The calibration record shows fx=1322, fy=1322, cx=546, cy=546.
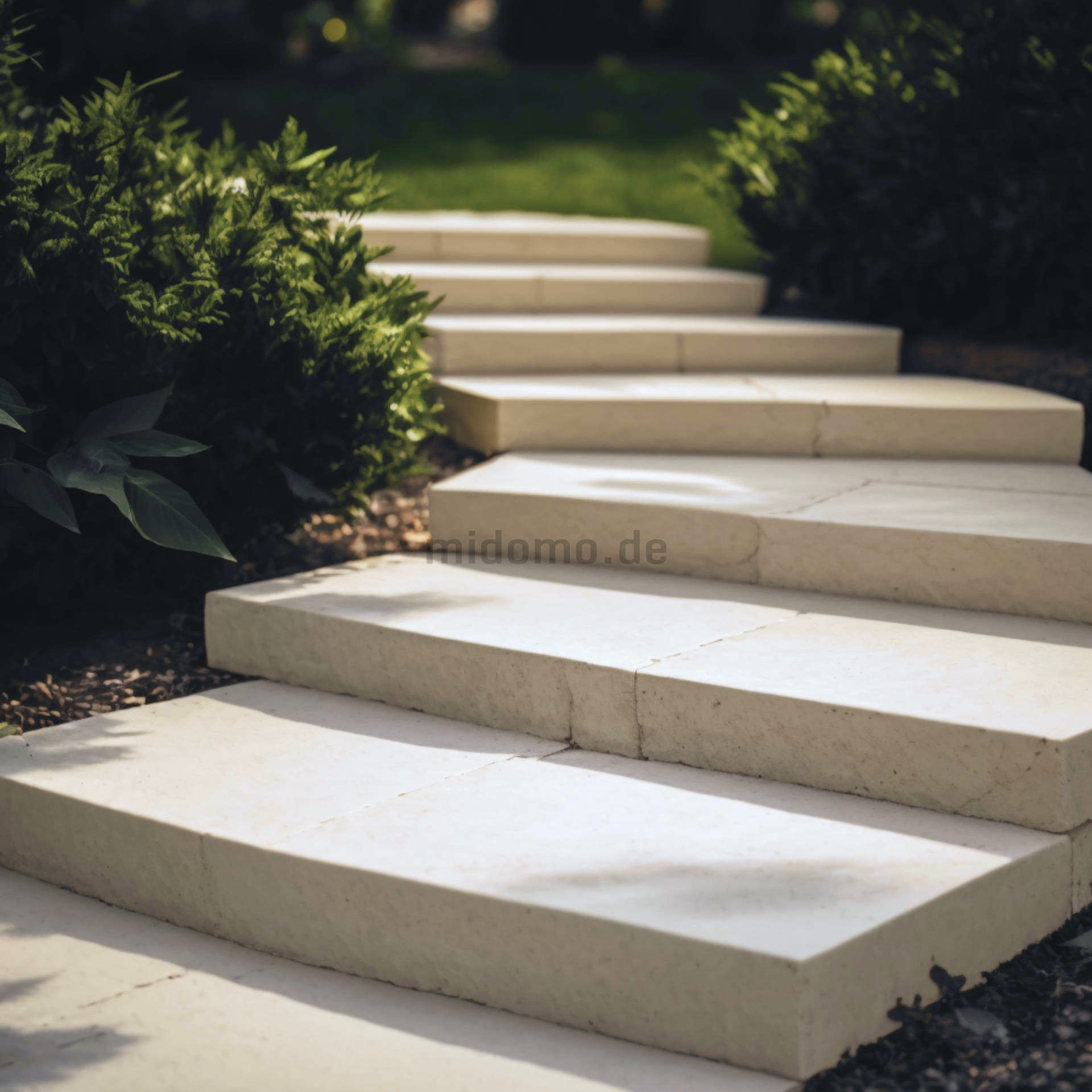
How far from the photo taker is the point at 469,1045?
Answer: 7.80ft

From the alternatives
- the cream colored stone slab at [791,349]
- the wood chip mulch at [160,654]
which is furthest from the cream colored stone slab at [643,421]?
the cream colored stone slab at [791,349]

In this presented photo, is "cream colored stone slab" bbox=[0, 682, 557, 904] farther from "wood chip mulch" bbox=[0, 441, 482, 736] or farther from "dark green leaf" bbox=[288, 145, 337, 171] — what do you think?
"dark green leaf" bbox=[288, 145, 337, 171]

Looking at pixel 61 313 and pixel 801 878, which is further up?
pixel 61 313

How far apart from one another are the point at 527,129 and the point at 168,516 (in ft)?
25.7

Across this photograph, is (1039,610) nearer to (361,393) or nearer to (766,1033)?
(766,1033)

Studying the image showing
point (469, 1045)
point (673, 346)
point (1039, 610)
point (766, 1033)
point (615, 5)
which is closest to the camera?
point (766, 1033)

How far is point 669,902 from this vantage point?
7.78 feet

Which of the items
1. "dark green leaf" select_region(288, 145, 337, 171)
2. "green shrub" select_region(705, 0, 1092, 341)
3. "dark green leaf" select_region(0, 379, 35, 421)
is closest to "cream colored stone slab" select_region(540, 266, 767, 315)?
"green shrub" select_region(705, 0, 1092, 341)

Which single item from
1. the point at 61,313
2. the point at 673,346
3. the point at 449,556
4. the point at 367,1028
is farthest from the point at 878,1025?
the point at 673,346

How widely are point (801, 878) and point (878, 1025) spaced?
0.28 metres

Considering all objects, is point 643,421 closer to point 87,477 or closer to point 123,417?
point 123,417

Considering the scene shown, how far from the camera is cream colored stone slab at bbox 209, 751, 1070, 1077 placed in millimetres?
2252

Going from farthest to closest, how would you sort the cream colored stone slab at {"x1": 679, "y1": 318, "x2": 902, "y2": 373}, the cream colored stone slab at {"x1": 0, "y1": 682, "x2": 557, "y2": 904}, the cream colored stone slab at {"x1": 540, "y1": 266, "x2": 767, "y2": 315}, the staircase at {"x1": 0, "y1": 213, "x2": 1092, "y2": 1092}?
the cream colored stone slab at {"x1": 540, "y1": 266, "x2": 767, "y2": 315}
the cream colored stone slab at {"x1": 679, "y1": 318, "x2": 902, "y2": 373}
the cream colored stone slab at {"x1": 0, "y1": 682, "x2": 557, "y2": 904}
the staircase at {"x1": 0, "y1": 213, "x2": 1092, "y2": 1092}

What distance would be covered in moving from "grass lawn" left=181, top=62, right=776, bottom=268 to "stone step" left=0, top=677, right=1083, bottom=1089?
4607mm
